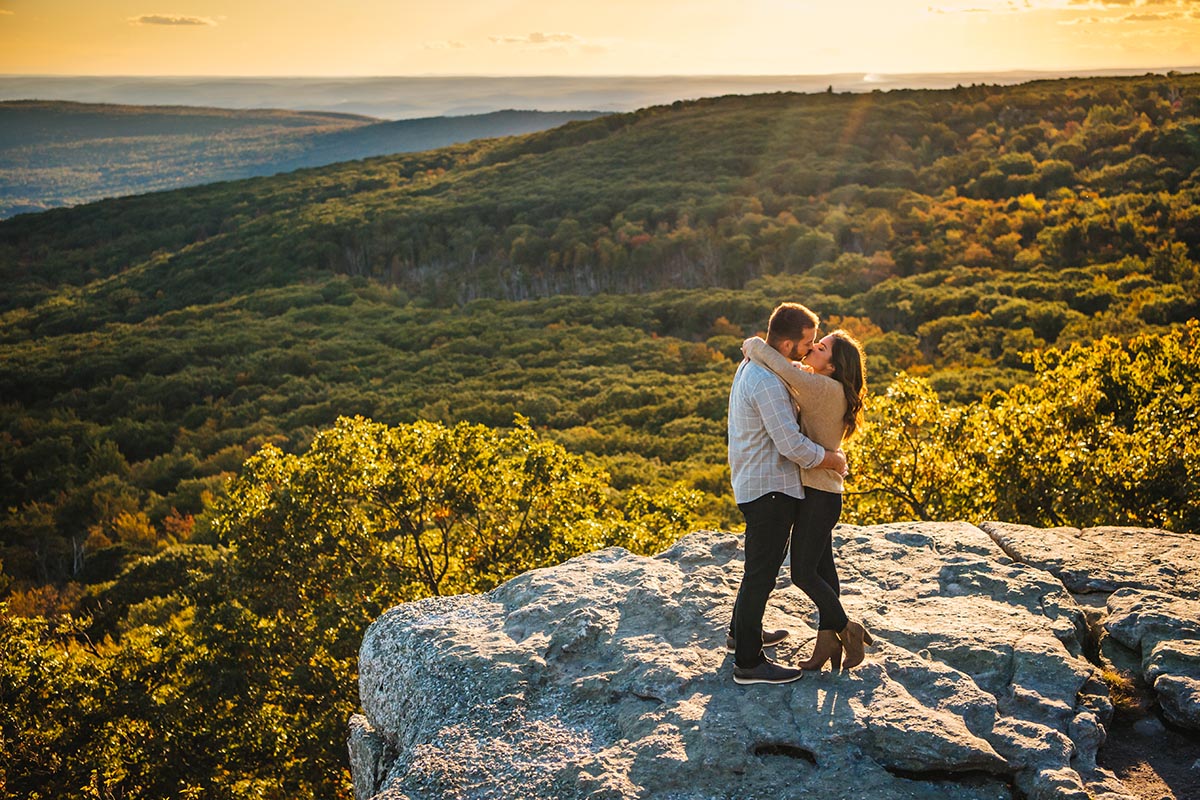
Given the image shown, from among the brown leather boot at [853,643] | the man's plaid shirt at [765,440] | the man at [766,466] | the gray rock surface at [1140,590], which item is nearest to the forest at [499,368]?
Result: the gray rock surface at [1140,590]

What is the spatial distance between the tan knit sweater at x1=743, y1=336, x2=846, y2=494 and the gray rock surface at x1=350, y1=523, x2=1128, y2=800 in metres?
1.78

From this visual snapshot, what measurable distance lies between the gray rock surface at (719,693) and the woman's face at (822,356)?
8.54 ft

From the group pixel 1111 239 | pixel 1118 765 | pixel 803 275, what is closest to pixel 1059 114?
pixel 1111 239

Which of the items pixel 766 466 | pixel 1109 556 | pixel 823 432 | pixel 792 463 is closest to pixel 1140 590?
pixel 1109 556

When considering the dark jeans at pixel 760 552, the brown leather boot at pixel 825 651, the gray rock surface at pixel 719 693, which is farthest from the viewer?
the brown leather boot at pixel 825 651

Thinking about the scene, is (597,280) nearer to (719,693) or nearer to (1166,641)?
(1166,641)

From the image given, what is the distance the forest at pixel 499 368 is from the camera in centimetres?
1570

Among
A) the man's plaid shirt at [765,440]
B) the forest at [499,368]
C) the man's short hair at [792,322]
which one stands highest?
the man's short hair at [792,322]

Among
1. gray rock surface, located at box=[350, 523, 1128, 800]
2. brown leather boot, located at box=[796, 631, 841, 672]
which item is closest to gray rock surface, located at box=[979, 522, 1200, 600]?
gray rock surface, located at box=[350, 523, 1128, 800]

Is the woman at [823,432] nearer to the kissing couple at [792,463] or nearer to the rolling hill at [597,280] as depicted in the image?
the kissing couple at [792,463]

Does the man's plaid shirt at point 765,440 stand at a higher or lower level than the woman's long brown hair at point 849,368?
lower

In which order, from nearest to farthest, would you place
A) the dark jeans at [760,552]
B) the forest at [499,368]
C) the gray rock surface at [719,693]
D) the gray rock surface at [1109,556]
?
the gray rock surface at [719,693] < the dark jeans at [760,552] < the gray rock surface at [1109,556] < the forest at [499,368]

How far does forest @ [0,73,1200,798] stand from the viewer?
15703 mm

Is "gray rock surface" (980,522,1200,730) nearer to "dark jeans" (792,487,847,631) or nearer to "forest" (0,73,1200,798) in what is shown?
"dark jeans" (792,487,847,631)
